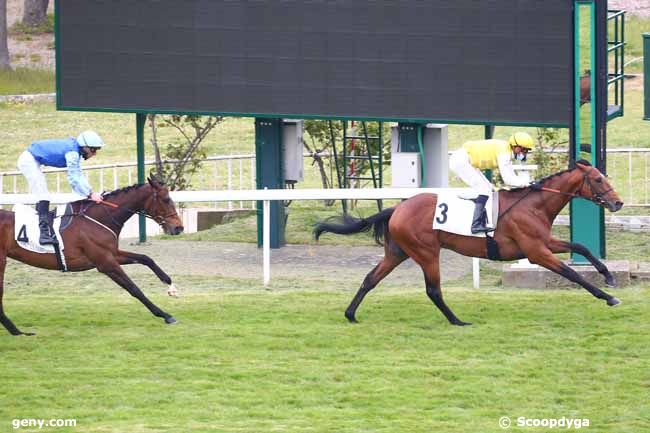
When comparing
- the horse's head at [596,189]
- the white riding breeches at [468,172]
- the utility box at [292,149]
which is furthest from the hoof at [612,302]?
the utility box at [292,149]

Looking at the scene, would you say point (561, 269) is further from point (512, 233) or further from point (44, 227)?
point (44, 227)

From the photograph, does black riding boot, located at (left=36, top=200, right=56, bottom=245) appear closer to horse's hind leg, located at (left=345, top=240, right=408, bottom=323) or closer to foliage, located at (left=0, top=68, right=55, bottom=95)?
horse's hind leg, located at (left=345, top=240, right=408, bottom=323)

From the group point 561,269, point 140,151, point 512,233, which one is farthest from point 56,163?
point 561,269

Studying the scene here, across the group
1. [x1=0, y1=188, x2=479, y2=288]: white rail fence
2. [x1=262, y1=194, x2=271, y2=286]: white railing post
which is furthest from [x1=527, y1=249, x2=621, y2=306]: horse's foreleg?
[x1=262, y1=194, x2=271, y2=286]: white railing post

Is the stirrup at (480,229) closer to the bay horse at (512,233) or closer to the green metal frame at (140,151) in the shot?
the bay horse at (512,233)

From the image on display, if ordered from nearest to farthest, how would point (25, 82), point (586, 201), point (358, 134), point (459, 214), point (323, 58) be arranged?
1. point (459, 214)
2. point (586, 201)
3. point (323, 58)
4. point (358, 134)
5. point (25, 82)

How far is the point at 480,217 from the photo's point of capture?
392 inches

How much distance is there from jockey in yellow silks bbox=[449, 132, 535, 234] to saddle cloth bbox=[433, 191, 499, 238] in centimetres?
4

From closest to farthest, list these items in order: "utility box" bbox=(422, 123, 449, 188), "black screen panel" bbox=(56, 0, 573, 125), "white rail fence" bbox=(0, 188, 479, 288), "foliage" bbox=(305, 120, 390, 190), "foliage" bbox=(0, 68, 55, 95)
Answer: "white rail fence" bbox=(0, 188, 479, 288)
"black screen panel" bbox=(56, 0, 573, 125)
"utility box" bbox=(422, 123, 449, 188)
"foliage" bbox=(305, 120, 390, 190)
"foliage" bbox=(0, 68, 55, 95)

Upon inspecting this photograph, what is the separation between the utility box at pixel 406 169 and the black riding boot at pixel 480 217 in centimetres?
308

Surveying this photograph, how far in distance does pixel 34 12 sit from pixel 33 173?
2168cm

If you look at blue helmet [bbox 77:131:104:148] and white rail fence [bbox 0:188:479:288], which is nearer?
blue helmet [bbox 77:131:104:148]

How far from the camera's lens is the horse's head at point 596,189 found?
1000cm

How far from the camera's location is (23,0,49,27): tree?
3155 centimetres
